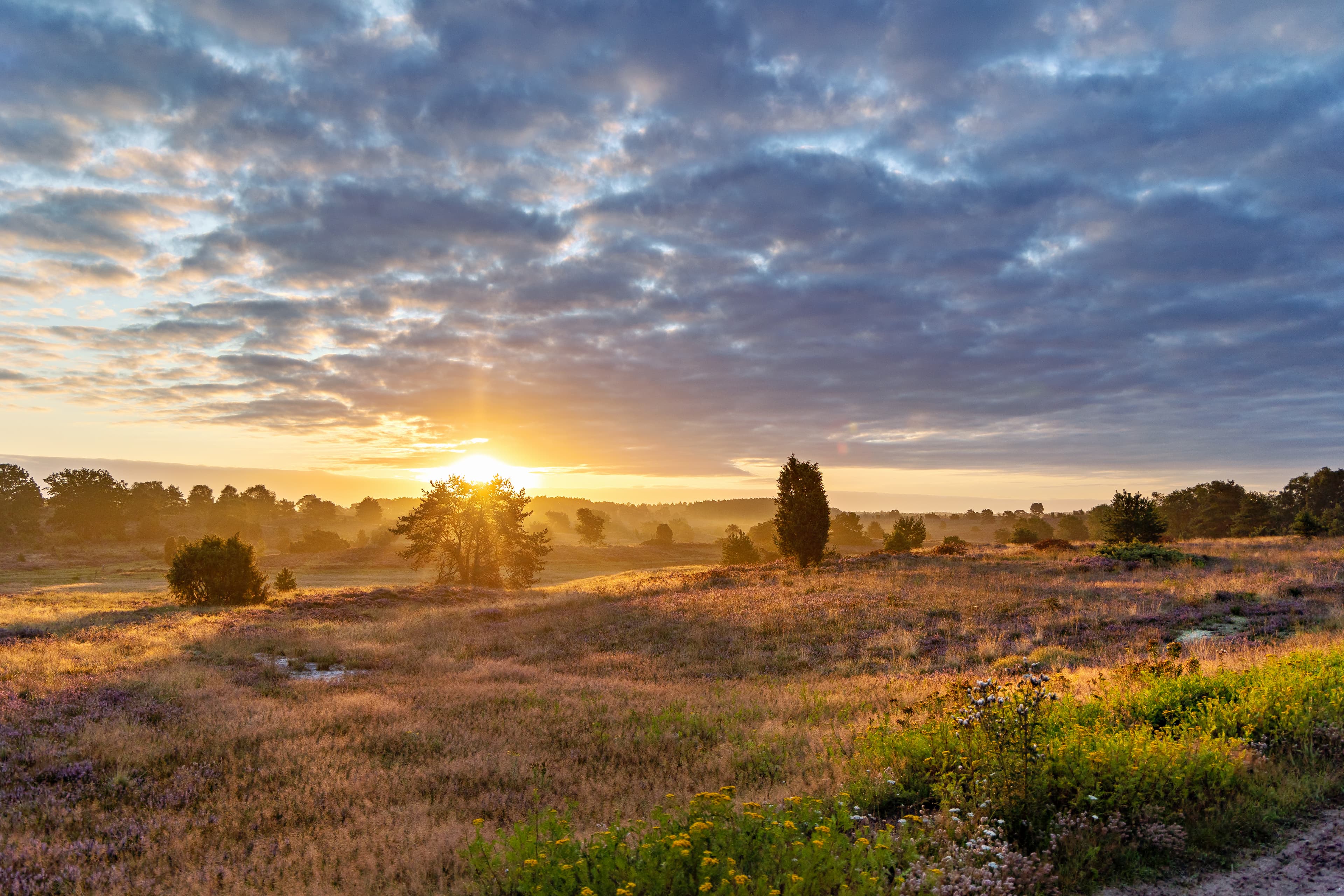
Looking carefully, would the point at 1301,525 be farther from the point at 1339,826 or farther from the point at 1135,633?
the point at 1339,826

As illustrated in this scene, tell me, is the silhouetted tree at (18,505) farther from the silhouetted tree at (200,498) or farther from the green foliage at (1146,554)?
the green foliage at (1146,554)

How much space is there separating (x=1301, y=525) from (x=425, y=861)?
52.4 m

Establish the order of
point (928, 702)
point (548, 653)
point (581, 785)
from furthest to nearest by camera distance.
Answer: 1. point (548, 653)
2. point (928, 702)
3. point (581, 785)

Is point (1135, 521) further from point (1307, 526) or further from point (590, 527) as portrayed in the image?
point (590, 527)

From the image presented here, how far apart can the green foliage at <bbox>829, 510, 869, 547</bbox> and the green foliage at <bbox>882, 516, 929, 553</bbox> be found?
28799 millimetres

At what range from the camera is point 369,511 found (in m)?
173

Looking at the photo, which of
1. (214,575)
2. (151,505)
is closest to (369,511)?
(151,505)

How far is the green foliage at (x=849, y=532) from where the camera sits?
99.5m

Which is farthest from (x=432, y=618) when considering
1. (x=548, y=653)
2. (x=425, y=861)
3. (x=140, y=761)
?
(x=425, y=861)

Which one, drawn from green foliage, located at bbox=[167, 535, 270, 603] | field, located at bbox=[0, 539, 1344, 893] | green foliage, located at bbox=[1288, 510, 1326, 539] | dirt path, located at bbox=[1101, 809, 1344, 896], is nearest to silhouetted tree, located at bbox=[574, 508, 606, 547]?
green foliage, located at bbox=[167, 535, 270, 603]

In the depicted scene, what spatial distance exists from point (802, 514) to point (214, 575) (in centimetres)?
3339

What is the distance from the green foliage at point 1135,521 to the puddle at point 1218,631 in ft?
89.7

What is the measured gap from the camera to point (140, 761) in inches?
368

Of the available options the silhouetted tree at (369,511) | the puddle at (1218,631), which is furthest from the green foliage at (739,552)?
the silhouetted tree at (369,511)
